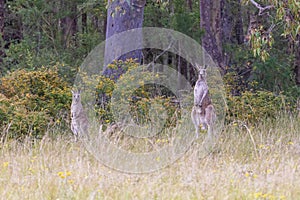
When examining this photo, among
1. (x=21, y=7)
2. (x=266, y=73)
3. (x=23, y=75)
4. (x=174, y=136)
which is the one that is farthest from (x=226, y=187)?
(x=21, y=7)

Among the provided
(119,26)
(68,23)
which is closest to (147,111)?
(119,26)

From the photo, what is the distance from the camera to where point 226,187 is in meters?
5.86

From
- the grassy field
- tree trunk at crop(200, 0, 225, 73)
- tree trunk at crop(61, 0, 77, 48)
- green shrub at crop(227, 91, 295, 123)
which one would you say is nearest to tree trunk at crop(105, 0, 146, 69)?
green shrub at crop(227, 91, 295, 123)

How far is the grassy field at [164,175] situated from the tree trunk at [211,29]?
7480mm

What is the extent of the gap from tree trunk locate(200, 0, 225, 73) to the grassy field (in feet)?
24.5

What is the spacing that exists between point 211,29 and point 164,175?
33.6 feet

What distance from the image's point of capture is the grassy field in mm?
5699

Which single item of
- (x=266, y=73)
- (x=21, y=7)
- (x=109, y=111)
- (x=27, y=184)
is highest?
(x=21, y=7)

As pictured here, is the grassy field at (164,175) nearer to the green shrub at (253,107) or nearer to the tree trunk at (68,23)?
the green shrub at (253,107)

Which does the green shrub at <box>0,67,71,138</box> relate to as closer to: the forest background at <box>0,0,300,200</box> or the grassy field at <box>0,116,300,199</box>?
the forest background at <box>0,0,300,200</box>

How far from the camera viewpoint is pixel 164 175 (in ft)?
21.5

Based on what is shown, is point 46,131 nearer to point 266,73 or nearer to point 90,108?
point 90,108

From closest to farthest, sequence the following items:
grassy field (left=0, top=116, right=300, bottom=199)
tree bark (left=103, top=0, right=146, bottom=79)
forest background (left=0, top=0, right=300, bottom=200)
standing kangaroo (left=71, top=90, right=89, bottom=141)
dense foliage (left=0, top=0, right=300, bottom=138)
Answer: grassy field (left=0, top=116, right=300, bottom=199) → forest background (left=0, top=0, right=300, bottom=200) → standing kangaroo (left=71, top=90, right=89, bottom=141) → dense foliage (left=0, top=0, right=300, bottom=138) → tree bark (left=103, top=0, right=146, bottom=79)

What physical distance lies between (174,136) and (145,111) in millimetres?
2102
